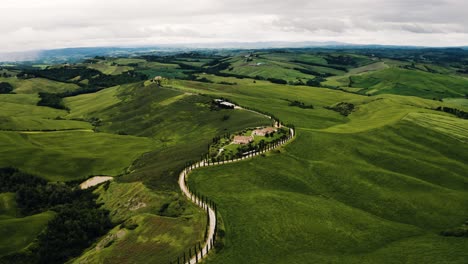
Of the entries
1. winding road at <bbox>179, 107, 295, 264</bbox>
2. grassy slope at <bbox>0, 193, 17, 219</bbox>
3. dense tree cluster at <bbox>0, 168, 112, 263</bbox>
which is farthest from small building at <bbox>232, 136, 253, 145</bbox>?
grassy slope at <bbox>0, 193, 17, 219</bbox>

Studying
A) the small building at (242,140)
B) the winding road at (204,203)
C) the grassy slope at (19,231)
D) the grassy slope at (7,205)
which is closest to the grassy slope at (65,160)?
the grassy slope at (7,205)

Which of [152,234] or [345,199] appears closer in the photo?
[152,234]

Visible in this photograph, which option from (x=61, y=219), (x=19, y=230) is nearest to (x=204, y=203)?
(x=61, y=219)

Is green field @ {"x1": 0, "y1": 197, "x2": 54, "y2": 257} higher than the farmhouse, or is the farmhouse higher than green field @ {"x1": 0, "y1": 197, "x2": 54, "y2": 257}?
the farmhouse

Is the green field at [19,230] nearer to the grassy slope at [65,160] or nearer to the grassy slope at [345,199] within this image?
the grassy slope at [65,160]

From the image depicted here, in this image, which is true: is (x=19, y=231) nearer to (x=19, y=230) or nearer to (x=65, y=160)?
(x=19, y=230)

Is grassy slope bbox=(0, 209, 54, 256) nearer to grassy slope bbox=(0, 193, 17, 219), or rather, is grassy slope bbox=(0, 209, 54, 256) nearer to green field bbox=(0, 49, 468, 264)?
green field bbox=(0, 49, 468, 264)
